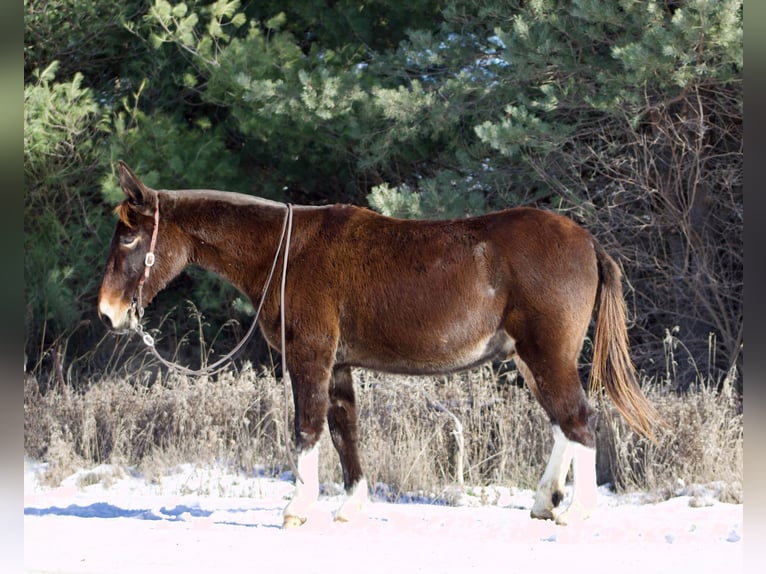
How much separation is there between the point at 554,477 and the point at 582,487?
1.01 feet

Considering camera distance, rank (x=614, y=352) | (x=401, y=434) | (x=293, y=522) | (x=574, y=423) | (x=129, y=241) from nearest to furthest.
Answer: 1. (x=574, y=423)
2. (x=293, y=522)
3. (x=614, y=352)
4. (x=129, y=241)
5. (x=401, y=434)

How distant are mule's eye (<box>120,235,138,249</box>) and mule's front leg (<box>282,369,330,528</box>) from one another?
1305 millimetres

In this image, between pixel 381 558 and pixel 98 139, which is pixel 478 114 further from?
pixel 381 558

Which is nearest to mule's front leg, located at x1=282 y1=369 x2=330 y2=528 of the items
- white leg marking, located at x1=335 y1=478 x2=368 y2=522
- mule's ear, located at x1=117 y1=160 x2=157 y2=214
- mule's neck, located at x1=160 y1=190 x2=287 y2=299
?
white leg marking, located at x1=335 y1=478 x2=368 y2=522

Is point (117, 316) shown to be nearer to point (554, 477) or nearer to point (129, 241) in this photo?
point (129, 241)

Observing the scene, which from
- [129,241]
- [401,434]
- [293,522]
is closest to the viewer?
[293,522]

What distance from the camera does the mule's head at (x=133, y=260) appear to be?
5.58 m

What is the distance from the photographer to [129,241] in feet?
18.4

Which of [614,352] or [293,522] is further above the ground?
[614,352]

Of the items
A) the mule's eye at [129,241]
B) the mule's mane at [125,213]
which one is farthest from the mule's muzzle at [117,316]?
the mule's mane at [125,213]

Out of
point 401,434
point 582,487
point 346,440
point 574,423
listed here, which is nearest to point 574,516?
point 582,487

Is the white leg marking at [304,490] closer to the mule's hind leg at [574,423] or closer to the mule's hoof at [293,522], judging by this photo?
the mule's hoof at [293,522]

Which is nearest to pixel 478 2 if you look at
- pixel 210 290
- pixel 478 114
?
pixel 478 114

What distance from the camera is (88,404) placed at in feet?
29.4
